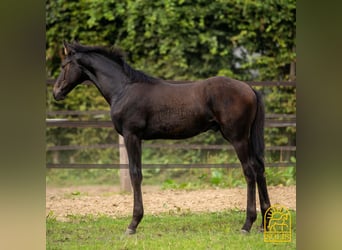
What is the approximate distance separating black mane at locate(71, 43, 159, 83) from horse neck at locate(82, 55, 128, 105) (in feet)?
0.16

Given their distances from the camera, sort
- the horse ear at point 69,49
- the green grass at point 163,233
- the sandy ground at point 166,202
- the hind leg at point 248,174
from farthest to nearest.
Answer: the sandy ground at point 166,202
the horse ear at point 69,49
the hind leg at point 248,174
the green grass at point 163,233

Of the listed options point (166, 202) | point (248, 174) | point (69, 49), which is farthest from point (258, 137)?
point (166, 202)

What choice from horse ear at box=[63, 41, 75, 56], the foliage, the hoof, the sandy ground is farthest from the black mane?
the foliage

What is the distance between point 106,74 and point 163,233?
1.60 metres

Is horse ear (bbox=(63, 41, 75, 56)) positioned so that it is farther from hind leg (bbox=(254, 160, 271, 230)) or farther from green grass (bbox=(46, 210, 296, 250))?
hind leg (bbox=(254, 160, 271, 230))

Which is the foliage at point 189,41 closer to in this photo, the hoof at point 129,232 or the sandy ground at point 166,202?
the sandy ground at point 166,202

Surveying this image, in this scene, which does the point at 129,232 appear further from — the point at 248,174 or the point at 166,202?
the point at 166,202

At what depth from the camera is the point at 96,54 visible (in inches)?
188

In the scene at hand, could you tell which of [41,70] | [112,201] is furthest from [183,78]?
[41,70]

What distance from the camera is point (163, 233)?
4.61 m

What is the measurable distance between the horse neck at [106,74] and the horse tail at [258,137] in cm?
128

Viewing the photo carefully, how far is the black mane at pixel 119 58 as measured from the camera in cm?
471

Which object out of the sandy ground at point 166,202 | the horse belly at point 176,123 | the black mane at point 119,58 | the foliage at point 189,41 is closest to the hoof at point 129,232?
the horse belly at point 176,123
